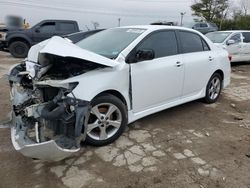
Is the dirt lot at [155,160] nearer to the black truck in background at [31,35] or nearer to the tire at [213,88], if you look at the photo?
the tire at [213,88]

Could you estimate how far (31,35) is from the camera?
12.5m

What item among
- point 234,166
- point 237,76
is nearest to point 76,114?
point 234,166

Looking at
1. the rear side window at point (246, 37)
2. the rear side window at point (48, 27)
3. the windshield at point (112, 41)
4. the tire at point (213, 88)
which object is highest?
the windshield at point (112, 41)

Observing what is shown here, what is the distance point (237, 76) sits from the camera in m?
8.95

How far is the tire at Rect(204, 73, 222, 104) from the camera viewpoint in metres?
→ 5.35

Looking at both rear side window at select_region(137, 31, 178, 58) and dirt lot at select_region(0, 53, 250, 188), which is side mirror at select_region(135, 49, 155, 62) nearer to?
rear side window at select_region(137, 31, 178, 58)

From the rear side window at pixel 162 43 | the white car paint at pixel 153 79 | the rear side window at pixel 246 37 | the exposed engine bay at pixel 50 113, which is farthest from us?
the rear side window at pixel 246 37

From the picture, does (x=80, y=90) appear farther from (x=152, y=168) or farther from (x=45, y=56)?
(x=152, y=168)

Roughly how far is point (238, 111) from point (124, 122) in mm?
2795

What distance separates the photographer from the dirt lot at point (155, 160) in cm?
286

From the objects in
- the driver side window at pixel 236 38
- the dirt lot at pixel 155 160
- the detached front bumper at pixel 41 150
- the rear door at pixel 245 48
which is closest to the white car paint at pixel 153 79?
the dirt lot at pixel 155 160

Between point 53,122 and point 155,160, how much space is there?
51.8 inches

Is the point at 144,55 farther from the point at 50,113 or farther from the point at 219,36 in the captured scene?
the point at 219,36

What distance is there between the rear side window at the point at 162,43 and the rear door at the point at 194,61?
225 mm
